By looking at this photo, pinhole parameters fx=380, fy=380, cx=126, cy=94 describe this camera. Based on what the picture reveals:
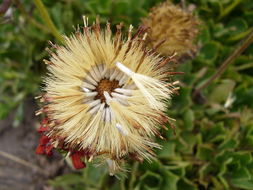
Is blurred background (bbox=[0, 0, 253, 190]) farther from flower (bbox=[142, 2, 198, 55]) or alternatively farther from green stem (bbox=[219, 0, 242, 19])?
flower (bbox=[142, 2, 198, 55])

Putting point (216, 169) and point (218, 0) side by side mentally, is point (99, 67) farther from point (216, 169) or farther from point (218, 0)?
point (218, 0)

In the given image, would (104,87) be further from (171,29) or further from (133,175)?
(133,175)

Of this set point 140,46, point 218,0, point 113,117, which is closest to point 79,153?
point 113,117

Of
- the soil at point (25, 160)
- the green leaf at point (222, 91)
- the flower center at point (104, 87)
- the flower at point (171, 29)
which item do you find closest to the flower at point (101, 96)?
the flower center at point (104, 87)

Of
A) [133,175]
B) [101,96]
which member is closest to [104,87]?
[101,96]

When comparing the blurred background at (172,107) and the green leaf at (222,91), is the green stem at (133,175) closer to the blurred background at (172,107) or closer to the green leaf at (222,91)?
the blurred background at (172,107)
